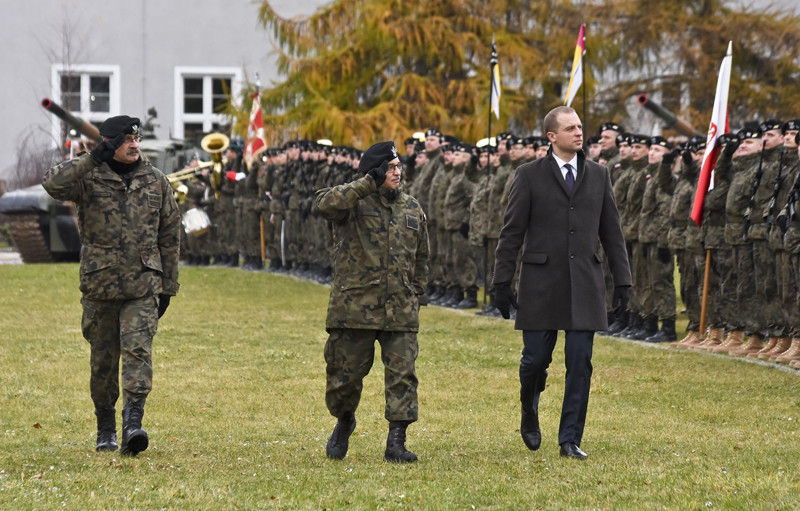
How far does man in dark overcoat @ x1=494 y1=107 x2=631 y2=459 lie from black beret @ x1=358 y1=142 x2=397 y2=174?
772 mm

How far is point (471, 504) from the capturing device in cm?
735

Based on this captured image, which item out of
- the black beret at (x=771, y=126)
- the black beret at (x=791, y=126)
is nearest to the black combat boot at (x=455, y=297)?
the black beret at (x=771, y=126)

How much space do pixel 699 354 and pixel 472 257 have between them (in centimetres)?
626

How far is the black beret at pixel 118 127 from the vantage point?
909cm

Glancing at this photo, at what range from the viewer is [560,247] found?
8.78 meters

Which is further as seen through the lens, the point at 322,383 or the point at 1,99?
the point at 1,99

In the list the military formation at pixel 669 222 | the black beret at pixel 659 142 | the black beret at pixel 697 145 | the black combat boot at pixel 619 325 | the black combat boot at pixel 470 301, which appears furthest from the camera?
the black combat boot at pixel 470 301

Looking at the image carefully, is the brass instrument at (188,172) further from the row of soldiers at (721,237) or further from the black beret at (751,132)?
the black beret at (751,132)

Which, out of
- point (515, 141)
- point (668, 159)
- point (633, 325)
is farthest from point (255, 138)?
point (668, 159)

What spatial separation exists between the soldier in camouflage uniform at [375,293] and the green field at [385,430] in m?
0.39

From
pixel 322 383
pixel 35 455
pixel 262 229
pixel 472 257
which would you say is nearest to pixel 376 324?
pixel 35 455

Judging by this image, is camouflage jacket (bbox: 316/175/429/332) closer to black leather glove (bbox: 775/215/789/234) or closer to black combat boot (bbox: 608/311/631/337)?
black leather glove (bbox: 775/215/789/234)

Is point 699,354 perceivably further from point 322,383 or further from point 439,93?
point 439,93

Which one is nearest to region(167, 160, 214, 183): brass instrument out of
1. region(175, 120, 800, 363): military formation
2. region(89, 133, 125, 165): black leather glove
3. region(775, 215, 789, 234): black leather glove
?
region(175, 120, 800, 363): military formation
